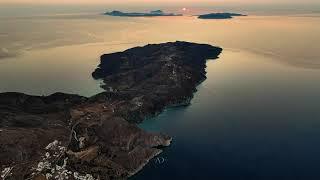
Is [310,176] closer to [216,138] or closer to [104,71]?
[216,138]

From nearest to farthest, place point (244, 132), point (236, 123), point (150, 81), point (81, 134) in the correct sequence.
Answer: point (81, 134) < point (244, 132) < point (236, 123) < point (150, 81)

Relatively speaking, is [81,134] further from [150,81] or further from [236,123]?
[150,81]

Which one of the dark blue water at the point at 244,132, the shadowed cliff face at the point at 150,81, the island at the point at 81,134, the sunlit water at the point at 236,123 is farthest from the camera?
the shadowed cliff face at the point at 150,81

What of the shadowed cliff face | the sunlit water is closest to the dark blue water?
the sunlit water

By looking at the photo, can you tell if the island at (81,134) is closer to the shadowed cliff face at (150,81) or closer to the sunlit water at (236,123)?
the shadowed cliff face at (150,81)

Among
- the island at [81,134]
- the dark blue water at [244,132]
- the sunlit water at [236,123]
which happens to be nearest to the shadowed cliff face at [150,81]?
the island at [81,134]

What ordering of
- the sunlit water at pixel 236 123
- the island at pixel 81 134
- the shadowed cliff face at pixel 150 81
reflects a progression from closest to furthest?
the island at pixel 81 134 → the sunlit water at pixel 236 123 → the shadowed cliff face at pixel 150 81

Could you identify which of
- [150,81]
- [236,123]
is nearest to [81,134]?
[236,123]
